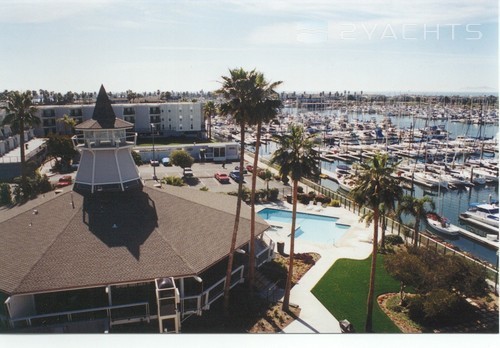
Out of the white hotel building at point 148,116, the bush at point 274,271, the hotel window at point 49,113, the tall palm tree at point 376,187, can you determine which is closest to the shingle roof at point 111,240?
the bush at point 274,271

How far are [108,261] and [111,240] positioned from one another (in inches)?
83.7

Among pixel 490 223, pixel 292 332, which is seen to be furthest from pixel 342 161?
pixel 292 332

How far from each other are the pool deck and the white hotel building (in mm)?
52910

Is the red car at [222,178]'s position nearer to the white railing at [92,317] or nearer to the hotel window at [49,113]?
the white railing at [92,317]

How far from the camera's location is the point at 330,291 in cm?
2814

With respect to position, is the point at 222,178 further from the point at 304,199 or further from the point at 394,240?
the point at 394,240

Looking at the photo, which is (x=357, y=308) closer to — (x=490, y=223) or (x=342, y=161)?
(x=490, y=223)

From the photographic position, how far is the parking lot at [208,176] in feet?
186

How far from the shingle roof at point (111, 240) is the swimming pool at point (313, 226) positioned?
8995 mm

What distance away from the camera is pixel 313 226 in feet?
140

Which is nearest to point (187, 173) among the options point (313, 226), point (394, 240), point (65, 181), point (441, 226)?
point (65, 181)

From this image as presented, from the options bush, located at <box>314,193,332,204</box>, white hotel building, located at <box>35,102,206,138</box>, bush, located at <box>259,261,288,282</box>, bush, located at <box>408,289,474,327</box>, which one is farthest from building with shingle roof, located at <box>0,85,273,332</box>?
white hotel building, located at <box>35,102,206,138</box>

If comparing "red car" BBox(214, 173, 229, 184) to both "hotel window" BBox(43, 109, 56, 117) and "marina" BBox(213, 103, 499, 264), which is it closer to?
"marina" BBox(213, 103, 499, 264)

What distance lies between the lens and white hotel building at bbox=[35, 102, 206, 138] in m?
85.8
